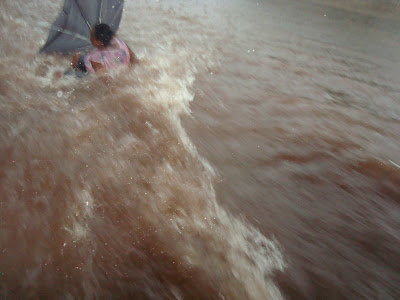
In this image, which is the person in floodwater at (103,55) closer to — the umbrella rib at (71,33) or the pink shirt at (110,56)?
the pink shirt at (110,56)

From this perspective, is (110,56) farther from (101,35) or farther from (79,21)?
(79,21)

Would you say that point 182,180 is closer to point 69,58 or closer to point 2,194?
point 2,194

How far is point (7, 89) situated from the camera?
3742 mm

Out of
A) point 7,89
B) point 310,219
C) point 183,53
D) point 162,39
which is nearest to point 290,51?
point 183,53

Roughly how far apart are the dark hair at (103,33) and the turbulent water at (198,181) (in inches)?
27.9

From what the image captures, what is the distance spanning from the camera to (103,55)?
3930mm

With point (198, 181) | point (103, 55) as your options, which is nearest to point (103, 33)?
point (103, 55)

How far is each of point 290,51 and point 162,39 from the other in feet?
10.9

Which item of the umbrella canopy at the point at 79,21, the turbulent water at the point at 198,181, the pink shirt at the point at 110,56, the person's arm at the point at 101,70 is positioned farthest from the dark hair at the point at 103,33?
the turbulent water at the point at 198,181

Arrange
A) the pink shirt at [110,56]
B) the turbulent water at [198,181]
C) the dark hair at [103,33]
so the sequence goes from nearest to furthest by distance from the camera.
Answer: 1. the turbulent water at [198,181]
2. the dark hair at [103,33]
3. the pink shirt at [110,56]

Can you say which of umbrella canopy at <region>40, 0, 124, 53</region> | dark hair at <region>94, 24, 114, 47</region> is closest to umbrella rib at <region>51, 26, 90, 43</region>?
umbrella canopy at <region>40, 0, 124, 53</region>

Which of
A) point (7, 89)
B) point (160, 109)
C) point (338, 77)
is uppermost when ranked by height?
point (338, 77)

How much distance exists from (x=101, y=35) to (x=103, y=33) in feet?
0.15

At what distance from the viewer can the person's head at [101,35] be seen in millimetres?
3729
